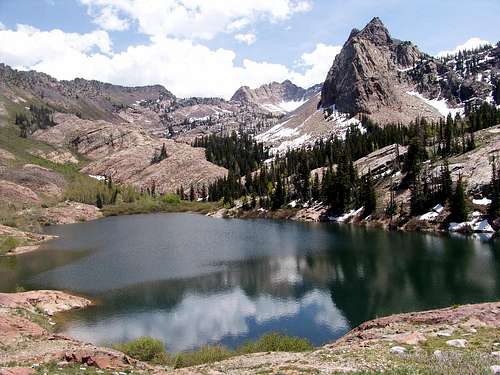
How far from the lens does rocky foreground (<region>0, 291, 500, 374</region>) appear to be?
2358cm

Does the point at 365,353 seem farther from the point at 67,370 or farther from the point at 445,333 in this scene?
the point at 67,370

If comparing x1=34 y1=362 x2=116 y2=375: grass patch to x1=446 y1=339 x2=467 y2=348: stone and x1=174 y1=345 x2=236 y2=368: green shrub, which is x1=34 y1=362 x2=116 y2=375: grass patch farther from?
x1=446 y1=339 x2=467 y2=348: stone

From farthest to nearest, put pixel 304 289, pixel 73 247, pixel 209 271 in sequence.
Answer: pixel 73 247 → pixel 209 271 → pixel 304 289

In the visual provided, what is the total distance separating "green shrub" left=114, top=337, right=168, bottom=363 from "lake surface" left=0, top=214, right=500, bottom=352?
266 inches

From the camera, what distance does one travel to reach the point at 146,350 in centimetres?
4031

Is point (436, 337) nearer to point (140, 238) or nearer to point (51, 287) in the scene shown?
point (51, 287)

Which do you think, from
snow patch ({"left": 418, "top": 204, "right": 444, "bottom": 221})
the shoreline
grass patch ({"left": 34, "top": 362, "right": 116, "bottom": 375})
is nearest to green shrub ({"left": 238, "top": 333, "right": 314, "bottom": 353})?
grass patch ({"left": 34, "top": 362, "right": 116, "bottom": 375})

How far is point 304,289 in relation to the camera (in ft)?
225

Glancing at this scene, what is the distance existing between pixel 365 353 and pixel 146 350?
2110 centimetres

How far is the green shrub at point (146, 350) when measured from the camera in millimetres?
39747

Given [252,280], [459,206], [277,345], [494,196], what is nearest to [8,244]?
[252,280]

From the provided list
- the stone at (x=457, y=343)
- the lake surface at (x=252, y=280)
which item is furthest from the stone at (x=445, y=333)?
the lake surface at (x=252, y=280)

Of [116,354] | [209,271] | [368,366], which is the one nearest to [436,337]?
[368,366]

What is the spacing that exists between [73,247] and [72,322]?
217 feet
